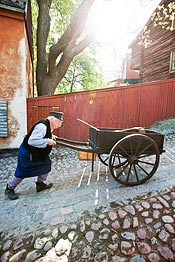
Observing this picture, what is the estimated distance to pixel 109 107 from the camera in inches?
273

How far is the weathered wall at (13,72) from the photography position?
16.4 feet

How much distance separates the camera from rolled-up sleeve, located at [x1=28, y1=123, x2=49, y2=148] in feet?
9.45

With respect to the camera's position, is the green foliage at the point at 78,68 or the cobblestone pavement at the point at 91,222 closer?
the cobblestone pavement at the point at 91,222

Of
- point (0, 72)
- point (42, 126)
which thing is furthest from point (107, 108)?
point (42, 126)

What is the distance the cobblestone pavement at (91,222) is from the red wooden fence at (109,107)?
3.07 metres

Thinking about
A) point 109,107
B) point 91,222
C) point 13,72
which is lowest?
point 91,222

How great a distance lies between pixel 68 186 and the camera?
3.58 metres

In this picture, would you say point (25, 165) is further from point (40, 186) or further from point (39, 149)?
point (40, 186)

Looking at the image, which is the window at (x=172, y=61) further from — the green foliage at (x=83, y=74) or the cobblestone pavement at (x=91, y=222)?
the cobblestone pavement at (x=91, y=222)

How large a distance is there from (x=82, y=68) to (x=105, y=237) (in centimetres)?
1782

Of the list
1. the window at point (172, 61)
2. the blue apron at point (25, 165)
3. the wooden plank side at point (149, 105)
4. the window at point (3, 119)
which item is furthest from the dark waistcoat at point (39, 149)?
the window at point (172, 61)

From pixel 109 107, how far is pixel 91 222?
195 inches

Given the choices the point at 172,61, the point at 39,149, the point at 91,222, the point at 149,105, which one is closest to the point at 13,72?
the point at 39,149

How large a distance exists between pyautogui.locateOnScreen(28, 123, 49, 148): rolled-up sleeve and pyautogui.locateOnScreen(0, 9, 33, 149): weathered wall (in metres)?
2.73
